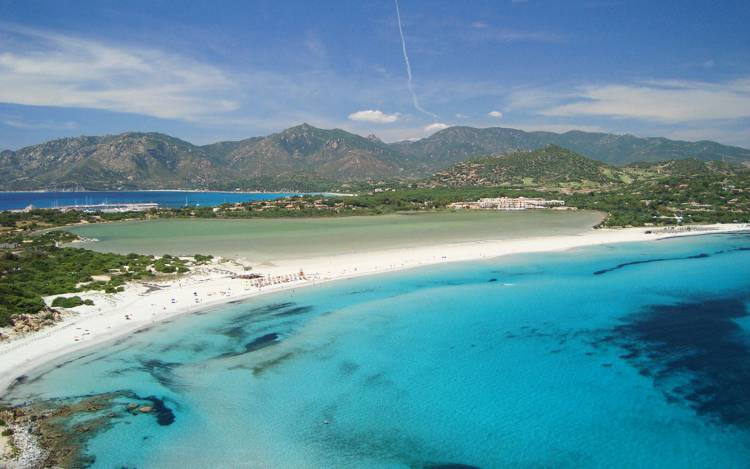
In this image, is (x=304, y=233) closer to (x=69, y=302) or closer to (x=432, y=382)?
(x=69, y=302)

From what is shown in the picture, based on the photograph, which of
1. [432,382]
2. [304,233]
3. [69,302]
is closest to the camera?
[432,382]

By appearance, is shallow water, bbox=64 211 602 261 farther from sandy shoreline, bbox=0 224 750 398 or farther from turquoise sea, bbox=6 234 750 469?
turquoise sea, bbox=6 234 750 469

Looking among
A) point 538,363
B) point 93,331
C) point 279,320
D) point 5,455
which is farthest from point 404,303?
point 5,455

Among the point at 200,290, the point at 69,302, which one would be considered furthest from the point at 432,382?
the point at 69,302

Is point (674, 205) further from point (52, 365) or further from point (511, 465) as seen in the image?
point (52, 365)

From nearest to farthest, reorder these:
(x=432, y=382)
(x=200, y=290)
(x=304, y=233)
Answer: (x=432, y=382), (x=200, y=290), (x=304, y=233)

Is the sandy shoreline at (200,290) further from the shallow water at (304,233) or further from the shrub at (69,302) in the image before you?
the shallow water at (304,233)
